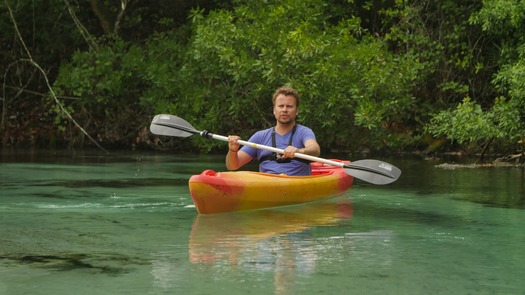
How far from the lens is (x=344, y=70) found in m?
14.8

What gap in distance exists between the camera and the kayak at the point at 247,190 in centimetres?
780

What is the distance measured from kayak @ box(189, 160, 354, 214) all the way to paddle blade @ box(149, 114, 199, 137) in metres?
1.40

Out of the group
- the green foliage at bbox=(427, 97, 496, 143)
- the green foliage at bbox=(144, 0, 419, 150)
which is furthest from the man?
the green foliage at bbox=(144, 0, 419, 150)

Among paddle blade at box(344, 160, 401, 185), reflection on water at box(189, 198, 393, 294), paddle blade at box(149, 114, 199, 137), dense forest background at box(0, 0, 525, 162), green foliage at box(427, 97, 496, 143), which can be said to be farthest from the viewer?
dense forest background at box(0, 0, 525, 162)

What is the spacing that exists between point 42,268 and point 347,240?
6.77 feet

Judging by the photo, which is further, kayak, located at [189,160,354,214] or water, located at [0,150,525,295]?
kayak, located at [189,160,354,214]

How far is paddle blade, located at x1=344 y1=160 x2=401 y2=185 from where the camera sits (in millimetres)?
8566

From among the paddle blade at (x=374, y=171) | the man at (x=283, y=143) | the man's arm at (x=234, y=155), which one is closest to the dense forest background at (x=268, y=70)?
the paddle blade at (x=374, y=171)

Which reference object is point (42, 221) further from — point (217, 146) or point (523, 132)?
point (217, 146)

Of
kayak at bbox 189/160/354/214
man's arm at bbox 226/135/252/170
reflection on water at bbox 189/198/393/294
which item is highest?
man's arm at bbox 226/135/252/170

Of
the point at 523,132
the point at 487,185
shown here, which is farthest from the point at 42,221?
the point at 523,132

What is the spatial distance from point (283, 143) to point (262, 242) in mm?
2323

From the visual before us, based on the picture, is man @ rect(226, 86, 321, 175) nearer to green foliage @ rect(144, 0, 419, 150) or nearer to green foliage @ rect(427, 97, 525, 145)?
green foliage @ rect(427, 97, 525, 145)

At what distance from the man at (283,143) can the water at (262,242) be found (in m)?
0.46
